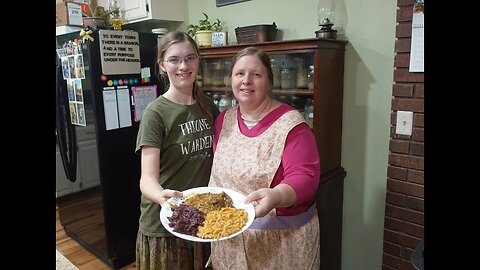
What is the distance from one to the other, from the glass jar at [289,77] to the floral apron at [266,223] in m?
0.75

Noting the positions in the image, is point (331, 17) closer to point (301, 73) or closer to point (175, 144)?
point (301, 73)

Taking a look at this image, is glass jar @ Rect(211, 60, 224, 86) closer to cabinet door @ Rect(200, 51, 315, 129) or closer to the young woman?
cabinet door @ Rect(200, 51, 315, 129)

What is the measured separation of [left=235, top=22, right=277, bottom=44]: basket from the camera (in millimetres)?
2127

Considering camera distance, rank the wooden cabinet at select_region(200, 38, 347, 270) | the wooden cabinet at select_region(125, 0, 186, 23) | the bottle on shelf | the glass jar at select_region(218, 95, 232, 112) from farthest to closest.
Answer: the wooden cabinet at select_region(125, 0, 186, 23)
the glass jar at select_region(218, 95, 232, 112)
the bottle on shelf
the wooden cabinet at select_region(200, 38, 347, 270)

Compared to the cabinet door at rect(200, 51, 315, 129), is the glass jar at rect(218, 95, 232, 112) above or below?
below

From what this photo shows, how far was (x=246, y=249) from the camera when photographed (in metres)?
1.34

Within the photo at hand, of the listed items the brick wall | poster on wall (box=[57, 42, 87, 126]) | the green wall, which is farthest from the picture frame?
the brick wall

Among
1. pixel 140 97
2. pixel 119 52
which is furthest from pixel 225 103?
pixel 119 52

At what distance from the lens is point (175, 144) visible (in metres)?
1.38

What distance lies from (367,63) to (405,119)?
14.7 inches

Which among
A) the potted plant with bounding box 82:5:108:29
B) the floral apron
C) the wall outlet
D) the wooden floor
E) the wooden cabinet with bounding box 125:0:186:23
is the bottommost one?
the wooden floor

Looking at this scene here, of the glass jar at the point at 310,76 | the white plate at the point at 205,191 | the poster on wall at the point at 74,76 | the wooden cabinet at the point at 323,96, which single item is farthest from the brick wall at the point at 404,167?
the poster on wall at the point at 74,76

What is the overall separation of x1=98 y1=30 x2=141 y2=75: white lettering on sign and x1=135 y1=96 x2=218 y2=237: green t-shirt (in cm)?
119
